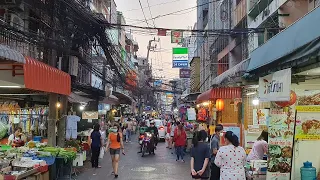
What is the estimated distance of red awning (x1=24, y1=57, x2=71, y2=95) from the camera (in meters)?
8.35

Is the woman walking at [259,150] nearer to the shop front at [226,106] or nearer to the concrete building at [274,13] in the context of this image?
the shop front at [226,106]

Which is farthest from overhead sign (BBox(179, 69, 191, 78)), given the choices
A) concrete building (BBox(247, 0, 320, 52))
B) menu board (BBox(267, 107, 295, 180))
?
menu board (BBox(267, 107, 295, 180))

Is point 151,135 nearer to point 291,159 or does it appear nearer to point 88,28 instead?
point 88,28

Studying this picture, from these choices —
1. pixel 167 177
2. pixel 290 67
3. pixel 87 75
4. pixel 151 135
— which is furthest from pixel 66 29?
pixel 87 75

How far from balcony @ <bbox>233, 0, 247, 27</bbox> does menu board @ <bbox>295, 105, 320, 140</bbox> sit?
18437 millimetres

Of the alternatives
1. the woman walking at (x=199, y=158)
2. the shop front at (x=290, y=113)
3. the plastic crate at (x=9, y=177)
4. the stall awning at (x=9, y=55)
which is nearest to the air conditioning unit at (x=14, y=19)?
the stall awning at (x=9, y=55)

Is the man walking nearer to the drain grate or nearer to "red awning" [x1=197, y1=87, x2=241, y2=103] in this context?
"red awning" [x1=197, y1=87, x2=241, y2=103]

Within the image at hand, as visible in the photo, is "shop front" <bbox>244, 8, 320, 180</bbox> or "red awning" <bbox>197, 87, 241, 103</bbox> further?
"red awning" <bbox>197, 87, 241, 103</bbox>

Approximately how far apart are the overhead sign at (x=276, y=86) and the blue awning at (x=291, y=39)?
0.30 meters

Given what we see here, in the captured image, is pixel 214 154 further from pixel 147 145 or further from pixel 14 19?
pixel 147 145

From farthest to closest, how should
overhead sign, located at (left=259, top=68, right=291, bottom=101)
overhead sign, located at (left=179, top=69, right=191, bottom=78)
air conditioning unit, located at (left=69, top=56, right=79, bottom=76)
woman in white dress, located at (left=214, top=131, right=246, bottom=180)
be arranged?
overhead sign, located at (left=179, top=69, right=191, bottom=78)
air conditioning unit, located at (left=69, top=56, right=79, bottom=76)
woman in white dress, located at (left=214, top=131, right=246, bottom=180)
overhead sign, located at (left=259, top=68, right=291, bottom=101)

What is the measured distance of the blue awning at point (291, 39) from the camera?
5.46 meters

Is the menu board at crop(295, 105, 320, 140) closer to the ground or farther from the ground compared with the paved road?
farther from the ground

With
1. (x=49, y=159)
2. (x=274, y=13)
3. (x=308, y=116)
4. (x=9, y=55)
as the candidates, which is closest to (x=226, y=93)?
(x=49, y=159)
